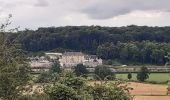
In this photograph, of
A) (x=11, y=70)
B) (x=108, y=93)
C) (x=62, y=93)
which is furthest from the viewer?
(x=108, y=93)

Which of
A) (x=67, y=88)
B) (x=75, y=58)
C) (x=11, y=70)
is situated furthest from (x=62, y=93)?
(x=75, y=58)

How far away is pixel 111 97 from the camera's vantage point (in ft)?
105

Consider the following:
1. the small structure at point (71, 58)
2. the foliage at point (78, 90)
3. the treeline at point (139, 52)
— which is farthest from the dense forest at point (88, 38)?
the foliage at point (78, 90)

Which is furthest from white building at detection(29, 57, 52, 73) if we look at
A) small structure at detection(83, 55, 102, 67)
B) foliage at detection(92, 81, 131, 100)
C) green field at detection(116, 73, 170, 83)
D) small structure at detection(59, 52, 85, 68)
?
foliage at detection(92, 81, 131, 100)

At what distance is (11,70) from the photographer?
74.6 feet

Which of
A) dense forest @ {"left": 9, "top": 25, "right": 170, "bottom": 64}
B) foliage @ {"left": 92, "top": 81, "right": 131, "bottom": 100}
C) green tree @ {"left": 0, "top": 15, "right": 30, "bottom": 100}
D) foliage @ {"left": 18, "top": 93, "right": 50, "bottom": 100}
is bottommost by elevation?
dense forest @ {"left": 9, "top": 25, "right": 170, "bottom": 64}

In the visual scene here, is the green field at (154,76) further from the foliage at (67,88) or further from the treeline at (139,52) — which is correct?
the foliage at (67,88)

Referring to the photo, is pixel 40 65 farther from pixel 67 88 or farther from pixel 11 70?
pixel 11 70

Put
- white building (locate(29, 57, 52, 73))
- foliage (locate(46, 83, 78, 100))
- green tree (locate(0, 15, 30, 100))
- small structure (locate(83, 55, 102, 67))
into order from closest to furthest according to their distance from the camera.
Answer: green tree (locate(0, 15, 30, 100))
foliage (locate(46, 83, 78, 100))
white building (locate(29, 57, 52, 73))
small structure (locate(83, 55, 102, 67))

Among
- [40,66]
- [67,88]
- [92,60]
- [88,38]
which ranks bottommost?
[92,60]

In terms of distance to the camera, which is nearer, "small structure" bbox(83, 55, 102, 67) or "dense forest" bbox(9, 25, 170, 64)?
"small structure" bbox(83, 55, 102, 67)

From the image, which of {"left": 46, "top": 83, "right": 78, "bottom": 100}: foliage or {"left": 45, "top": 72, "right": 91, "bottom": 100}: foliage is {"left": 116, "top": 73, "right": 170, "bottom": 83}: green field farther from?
{"left": 46, "top": 83, "right": 78, "bottom": 100}: foliage

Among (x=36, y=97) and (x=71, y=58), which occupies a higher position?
(x=36, y=97)

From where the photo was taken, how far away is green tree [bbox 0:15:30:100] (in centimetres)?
2250
